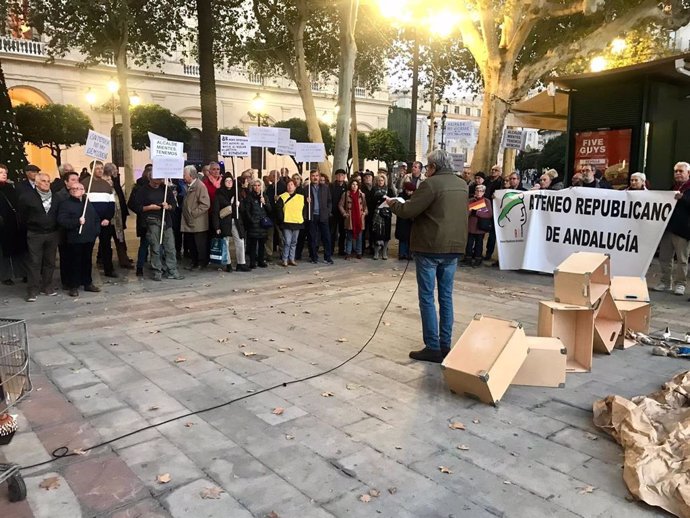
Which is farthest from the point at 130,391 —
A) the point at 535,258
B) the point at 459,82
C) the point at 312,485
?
the point at 459,82

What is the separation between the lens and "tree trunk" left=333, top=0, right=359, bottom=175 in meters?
14.3

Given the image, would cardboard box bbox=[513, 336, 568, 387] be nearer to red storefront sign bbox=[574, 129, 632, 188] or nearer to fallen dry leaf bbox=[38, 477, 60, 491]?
fallen dry leaf bbox=[38, 477, 60, 491]

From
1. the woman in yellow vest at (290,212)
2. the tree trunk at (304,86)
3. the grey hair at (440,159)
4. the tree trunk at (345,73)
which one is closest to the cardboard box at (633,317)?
the grey hair at (440,159)

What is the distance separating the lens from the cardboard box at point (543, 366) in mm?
5082

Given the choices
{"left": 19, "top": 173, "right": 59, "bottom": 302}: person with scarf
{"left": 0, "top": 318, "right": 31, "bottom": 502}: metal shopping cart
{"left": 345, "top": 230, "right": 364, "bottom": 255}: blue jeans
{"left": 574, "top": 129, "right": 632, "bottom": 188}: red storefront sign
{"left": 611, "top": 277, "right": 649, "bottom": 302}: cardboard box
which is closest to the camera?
{"left": 0, "top": 318, "right": 31, "bottom": 502}: metal shopping cart

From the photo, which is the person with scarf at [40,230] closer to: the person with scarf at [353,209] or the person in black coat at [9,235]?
the person in black coat at [9,235]

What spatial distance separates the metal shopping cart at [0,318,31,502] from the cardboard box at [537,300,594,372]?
4.33 metres

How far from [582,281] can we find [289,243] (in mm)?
6810

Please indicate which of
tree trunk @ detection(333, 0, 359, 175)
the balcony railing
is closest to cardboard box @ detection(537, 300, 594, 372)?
tree trunk @ detection(333, 0, 359, 175)

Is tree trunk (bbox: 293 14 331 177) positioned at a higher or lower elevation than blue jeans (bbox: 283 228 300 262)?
higher

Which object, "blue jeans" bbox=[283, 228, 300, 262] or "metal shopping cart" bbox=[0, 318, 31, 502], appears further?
"blue jeans" bbox=[283, 228, 300, 262]

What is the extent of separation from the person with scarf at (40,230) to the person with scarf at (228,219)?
2746mm

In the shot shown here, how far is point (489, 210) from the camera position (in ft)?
37.1

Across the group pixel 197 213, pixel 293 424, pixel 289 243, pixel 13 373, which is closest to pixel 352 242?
pixel 289 243
